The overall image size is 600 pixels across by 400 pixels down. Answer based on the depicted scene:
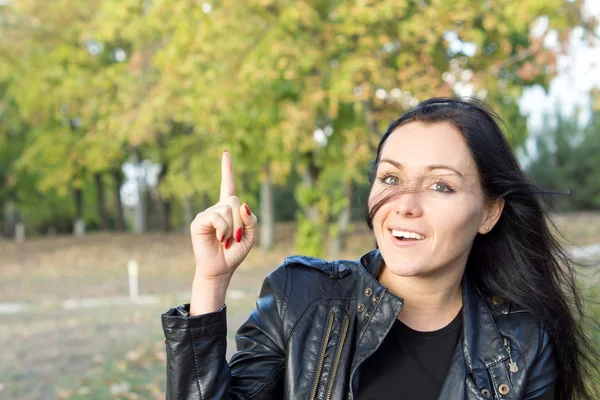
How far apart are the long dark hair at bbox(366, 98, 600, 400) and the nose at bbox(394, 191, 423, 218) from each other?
0.18 ft

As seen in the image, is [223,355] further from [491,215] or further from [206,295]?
[491,215]

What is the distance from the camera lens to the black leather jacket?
6.00 feet

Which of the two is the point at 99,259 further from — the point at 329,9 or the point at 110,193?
the point at 110,193

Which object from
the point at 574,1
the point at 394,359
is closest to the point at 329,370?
the point at 394,359

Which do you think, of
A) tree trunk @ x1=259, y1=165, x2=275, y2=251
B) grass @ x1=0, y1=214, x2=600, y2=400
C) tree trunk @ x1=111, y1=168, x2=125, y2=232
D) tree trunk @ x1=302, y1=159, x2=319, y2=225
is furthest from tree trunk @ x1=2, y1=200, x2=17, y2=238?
tree trunk @ x1=302, y1=159, x2=319, y2=225

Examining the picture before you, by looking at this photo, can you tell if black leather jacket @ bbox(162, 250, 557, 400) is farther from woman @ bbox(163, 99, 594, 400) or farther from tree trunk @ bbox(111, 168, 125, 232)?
tree trunk @ bbox(111, 168, 125, 232)

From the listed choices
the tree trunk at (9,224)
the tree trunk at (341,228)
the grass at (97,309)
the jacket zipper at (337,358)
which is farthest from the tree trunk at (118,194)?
the jacket zipper at (337,358)

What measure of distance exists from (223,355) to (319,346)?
0.95ft

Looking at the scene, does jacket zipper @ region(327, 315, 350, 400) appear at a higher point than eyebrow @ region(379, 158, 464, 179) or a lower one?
lower

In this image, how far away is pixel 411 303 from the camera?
2248 mm

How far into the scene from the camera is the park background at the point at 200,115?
27.2 ft

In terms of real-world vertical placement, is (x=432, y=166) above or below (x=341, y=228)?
above

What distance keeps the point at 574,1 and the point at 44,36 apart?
18734mm

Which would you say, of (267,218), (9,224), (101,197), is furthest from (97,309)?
(9,224)
